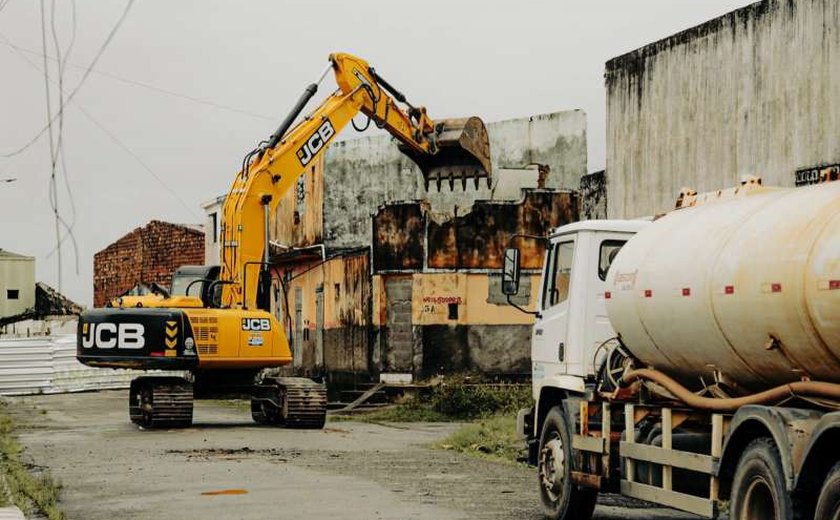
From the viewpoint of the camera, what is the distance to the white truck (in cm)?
920

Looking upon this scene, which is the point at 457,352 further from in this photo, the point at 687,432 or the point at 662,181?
A: the point at 687,432

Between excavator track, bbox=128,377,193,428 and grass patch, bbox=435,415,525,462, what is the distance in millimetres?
5524

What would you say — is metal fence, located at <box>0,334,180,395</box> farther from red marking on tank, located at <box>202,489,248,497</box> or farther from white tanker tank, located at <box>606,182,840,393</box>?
white tanker tank, located at <box>606,182,840,393</box>

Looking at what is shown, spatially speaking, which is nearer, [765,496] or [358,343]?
[765,496]

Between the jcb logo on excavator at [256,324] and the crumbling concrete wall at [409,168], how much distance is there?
44.9 ft

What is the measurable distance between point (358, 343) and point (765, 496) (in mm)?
27868

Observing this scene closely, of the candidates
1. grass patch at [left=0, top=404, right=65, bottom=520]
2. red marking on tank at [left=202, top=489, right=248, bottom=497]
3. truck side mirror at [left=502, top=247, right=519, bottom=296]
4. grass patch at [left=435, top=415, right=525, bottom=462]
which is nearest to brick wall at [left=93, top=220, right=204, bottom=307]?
grass patch at [left=435, top=415, right=525, bottom=462]

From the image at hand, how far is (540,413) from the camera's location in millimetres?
→ 14469

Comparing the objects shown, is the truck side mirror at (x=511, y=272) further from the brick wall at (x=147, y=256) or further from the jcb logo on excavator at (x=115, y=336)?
the brick wall at (x=147, y=256)

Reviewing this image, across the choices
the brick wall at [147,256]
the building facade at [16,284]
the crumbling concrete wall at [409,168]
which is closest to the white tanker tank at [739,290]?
the crumbling concrete wall at [409,168]

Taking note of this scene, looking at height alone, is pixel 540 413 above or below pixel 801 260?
below

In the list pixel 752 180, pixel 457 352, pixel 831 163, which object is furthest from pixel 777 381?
pixel 457 352

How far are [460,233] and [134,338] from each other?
12231mm

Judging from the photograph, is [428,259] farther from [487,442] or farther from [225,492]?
[225,492]
